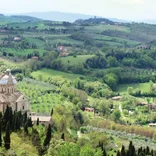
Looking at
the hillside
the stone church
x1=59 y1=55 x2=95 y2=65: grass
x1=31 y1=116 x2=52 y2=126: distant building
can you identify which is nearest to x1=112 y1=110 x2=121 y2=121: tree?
the hillside

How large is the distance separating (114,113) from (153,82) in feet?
160

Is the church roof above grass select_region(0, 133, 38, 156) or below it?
above

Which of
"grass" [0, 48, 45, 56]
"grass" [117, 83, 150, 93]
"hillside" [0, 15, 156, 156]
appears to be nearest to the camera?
"hillside" [0, 15, 156, 156]

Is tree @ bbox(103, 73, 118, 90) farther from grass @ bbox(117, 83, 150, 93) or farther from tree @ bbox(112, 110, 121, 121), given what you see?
tree @ bbox(112, 110, 121, 121)

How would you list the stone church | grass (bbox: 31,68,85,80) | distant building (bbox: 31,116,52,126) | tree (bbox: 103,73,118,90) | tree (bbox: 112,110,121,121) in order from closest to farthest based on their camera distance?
the stone church → distant building (bbox: 31,116,52,126) → tree (bbox: 112,110,121,121) → grass (bbox: 31,68,85,80) → tree (bbox: 103,73,118,90)

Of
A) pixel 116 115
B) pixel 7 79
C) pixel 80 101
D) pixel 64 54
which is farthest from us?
pixel 64 54

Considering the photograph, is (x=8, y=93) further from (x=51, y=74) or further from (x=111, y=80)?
(x=111, y=80)

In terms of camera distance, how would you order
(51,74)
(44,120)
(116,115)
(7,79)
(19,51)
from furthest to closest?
(19,51), (51,74), (116,115), (44,120), (7,79)

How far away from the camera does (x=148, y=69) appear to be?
178m

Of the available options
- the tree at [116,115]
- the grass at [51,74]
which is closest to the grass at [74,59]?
the grass at [51,74]

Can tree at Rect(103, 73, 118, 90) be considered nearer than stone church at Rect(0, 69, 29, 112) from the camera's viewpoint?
No

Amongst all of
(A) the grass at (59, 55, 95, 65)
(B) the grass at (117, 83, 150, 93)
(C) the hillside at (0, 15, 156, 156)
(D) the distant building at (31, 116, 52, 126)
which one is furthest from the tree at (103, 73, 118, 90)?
(D) the distant building at (31, 116, 52, 126)

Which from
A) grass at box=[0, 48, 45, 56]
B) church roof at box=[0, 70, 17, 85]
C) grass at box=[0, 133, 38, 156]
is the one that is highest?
church roof at box=[0, 70, 17, 85]

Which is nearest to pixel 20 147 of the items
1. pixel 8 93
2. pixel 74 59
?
pixel 8 93
